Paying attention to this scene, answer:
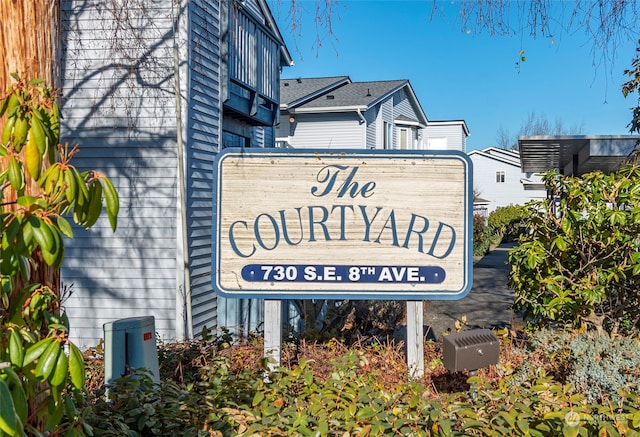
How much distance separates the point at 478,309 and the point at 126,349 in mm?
10712

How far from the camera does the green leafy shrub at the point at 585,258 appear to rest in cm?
592

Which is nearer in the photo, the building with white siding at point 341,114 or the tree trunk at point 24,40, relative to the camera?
the tree trunk at point 24,40

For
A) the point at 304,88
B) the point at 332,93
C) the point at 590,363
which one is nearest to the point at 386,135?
the point at 332,93

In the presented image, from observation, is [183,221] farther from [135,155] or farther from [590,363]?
[590,363]

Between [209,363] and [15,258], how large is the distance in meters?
3.62

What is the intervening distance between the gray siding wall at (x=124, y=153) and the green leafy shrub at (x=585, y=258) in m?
5.42

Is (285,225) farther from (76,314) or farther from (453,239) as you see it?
(76,314)

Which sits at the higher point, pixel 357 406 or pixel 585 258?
pixel 585 258

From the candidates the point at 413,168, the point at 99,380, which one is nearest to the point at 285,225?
the point at 413,168

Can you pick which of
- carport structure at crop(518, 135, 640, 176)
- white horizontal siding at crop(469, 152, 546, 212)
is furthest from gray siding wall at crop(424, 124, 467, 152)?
carport structure at crop(518, 135, 640, 176)

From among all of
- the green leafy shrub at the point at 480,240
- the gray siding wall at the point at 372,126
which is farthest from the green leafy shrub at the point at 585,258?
the green leafy shrub at the point at 480,240

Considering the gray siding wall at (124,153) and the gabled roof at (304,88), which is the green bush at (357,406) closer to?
the gray siding wall at (124,153)

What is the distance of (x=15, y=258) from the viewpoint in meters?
1.98

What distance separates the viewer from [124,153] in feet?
30.8
